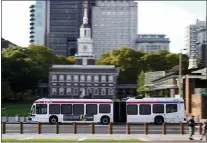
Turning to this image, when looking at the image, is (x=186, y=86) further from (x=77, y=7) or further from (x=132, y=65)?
(x=77, y=7)

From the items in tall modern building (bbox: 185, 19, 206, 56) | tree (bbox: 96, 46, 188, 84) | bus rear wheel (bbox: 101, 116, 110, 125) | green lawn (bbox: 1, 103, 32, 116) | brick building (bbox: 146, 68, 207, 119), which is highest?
tall modern building (bbox: 185, 19, 206, 56)

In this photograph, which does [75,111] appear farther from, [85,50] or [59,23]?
[59,23]

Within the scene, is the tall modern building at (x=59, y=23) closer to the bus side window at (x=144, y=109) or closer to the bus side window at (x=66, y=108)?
the bus side window at (x=66, y=108)

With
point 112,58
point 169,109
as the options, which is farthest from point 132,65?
point 169,109

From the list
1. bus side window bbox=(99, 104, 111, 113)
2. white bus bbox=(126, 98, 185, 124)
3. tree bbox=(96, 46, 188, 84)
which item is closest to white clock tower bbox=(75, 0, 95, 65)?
tree bbox=(96, 46, 188, 84)

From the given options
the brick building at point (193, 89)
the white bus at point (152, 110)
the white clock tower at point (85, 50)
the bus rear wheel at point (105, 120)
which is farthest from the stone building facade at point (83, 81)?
the bus rear wheel at point (105, 120)

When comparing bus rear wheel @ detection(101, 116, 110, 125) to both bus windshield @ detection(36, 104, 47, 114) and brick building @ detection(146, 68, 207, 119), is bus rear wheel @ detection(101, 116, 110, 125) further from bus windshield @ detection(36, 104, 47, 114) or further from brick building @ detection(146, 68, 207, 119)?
brick building @ detection(146, 68, 207, 119)

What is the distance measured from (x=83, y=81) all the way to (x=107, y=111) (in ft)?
238

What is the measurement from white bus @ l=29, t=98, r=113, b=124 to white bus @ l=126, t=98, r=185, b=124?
1.74 metres

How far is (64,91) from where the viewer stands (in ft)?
342

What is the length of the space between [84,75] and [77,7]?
7233cm

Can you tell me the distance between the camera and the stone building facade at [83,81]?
10592 centimetres

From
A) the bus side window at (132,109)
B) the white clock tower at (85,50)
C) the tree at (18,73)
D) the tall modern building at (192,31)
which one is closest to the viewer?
the bus side window at (132,109)

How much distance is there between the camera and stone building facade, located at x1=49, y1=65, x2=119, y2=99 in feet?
348
